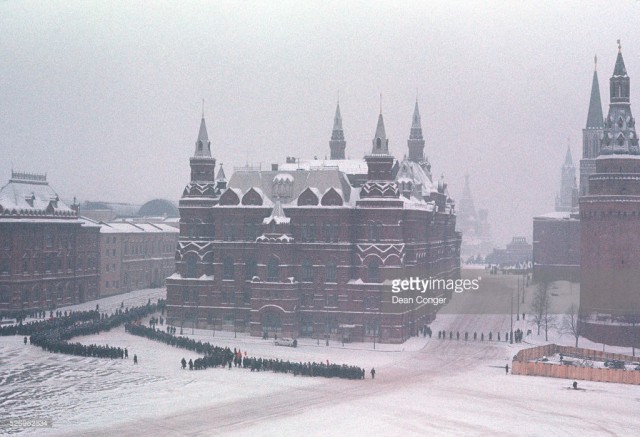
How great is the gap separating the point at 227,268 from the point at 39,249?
2604cm

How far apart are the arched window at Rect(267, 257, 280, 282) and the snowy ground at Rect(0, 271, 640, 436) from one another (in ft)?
32.6

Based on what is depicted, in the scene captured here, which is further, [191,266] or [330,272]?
[191,266]

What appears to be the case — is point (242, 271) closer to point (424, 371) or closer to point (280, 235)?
point (280, 235)

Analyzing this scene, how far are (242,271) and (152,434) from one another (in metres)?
47.8

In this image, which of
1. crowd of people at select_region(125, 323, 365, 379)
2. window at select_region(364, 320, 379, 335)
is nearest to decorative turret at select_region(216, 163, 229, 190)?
window at select_region(364, 320, 379, 335)

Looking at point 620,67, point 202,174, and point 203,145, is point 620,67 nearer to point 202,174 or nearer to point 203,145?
point 203,145

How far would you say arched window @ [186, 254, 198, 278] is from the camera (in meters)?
107

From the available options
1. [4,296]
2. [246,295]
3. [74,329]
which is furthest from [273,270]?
[4,296]

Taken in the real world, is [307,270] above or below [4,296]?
above

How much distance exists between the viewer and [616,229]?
325 ft

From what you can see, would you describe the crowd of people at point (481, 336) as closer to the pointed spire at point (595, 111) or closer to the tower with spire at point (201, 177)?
the tower with spire at point (201, 177)

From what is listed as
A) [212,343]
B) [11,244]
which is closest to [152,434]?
[212,343]

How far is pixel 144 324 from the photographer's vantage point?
109 m

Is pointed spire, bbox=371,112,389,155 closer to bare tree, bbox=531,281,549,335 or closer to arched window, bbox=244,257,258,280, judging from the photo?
arched window, bbox=244,257,258,280
